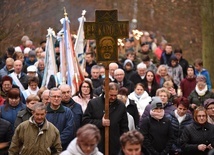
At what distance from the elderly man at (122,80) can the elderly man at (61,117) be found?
5.18 metres

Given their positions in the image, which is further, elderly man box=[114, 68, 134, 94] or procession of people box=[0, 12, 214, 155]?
elderly man box=[114, 68, 134, 94]

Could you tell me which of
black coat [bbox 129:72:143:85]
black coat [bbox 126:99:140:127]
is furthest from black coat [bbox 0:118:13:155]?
black coat [bbox 129:72:143:85]

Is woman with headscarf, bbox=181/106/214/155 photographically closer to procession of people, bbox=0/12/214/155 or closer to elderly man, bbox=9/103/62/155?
procession of people, bbox=0/12/214/155

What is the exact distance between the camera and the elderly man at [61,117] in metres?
16.5

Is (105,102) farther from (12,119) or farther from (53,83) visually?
(53,83)

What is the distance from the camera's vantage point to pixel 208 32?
96.0 ft

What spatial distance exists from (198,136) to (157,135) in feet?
2.37

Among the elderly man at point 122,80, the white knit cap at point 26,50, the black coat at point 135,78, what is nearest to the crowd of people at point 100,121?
the elderly man at point 122,80

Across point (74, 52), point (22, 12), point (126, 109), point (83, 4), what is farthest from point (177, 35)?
point (126, 109)

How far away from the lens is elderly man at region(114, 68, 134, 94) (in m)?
21.8

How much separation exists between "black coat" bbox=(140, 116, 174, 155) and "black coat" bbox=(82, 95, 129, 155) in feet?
1.23

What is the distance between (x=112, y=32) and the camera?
54.4 ft

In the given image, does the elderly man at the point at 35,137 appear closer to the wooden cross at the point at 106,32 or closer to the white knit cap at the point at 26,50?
the wooden cross at the point at 106,32

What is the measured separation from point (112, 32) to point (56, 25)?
2108 centimetres
